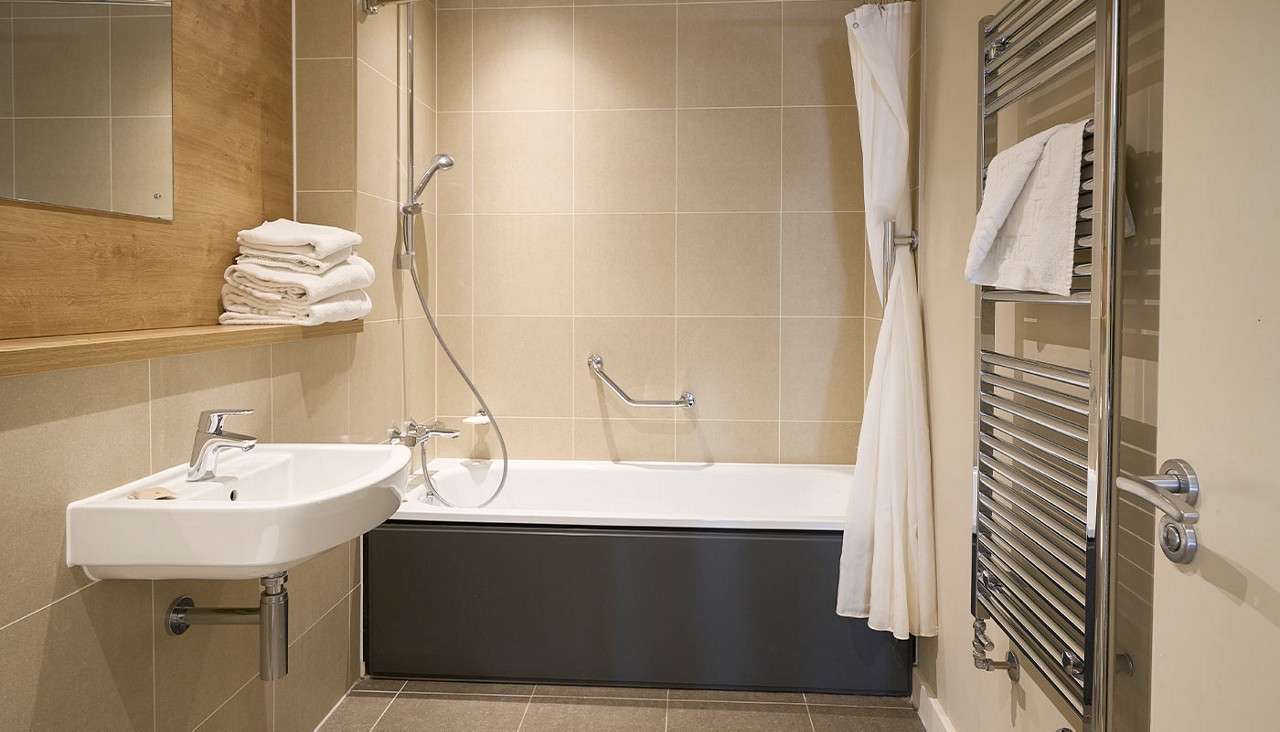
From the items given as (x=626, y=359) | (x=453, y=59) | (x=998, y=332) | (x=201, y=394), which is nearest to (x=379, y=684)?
(x=201, y=394)

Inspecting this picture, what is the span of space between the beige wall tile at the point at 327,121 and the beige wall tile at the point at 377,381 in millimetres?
478

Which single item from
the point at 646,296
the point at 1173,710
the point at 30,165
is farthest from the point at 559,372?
the point at 1173,710

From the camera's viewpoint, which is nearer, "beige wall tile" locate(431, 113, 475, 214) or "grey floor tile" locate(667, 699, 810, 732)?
"grey floor tile" locate(667, 699, 810, 732)

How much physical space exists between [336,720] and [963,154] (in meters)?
2.33

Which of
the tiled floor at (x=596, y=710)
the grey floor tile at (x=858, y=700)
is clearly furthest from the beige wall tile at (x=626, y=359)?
the grey floor tile at (x=858, y=700)

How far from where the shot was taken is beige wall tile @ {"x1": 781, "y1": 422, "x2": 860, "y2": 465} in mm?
3566

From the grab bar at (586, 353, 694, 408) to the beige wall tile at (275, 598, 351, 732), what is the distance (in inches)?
48.7

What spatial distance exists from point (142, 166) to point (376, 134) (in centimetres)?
104

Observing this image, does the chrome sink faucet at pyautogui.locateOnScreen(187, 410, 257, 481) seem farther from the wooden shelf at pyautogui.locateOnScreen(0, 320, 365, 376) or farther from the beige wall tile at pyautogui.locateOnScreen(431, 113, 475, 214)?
the beige wall tile at pyautogui.locateOnScreen(431, 113, 475, 214)

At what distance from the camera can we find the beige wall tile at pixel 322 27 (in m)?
2.74

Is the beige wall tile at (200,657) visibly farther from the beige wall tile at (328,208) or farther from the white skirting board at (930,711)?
the white skirting board at (930,711)

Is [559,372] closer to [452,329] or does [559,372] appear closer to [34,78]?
[452,329]

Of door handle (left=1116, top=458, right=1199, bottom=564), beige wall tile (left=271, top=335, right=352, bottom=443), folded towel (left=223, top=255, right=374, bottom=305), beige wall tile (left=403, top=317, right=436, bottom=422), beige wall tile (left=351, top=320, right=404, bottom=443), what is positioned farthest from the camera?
beige wall tile (left=403, top=317, right=436, bottom=422)

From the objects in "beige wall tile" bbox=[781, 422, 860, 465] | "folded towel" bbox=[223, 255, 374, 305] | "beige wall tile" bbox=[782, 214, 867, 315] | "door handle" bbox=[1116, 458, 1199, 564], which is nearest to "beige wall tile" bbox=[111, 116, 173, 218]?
"folded towel" bbox=[223, 255, 374, 305]
